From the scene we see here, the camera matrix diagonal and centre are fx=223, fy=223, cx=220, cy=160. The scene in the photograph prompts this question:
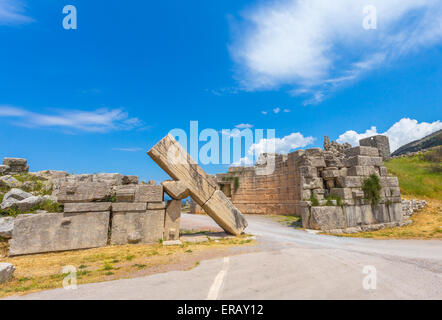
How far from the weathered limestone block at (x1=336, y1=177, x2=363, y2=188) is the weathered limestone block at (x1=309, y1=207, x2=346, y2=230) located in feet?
3.49

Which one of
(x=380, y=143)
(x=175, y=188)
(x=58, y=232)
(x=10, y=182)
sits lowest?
(x=58, y=232)

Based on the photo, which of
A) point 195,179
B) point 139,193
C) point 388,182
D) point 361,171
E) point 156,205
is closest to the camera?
point 139,193

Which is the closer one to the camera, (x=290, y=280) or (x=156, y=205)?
(x=290, y=280)

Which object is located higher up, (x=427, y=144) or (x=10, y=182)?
(x=427, y=144)

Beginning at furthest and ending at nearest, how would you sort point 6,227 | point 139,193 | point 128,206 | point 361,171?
point 361,171, point 139,193, point 128,206, point 6,227

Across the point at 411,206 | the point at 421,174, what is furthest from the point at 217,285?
the point at 421,174

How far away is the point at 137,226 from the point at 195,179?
2.08 metres

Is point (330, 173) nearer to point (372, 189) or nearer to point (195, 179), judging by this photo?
point (372, 189)

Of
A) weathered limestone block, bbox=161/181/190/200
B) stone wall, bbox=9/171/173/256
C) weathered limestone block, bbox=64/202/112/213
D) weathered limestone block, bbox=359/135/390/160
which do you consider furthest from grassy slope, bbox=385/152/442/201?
weathered limestone block, bbox=64/202/112/213

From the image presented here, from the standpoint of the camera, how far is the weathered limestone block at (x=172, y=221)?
21.3 ft

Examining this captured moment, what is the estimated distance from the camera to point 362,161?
9.46 m

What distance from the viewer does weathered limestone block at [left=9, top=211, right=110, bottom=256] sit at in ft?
16.9

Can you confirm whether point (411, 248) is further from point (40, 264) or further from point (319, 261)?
point (40, 264)
